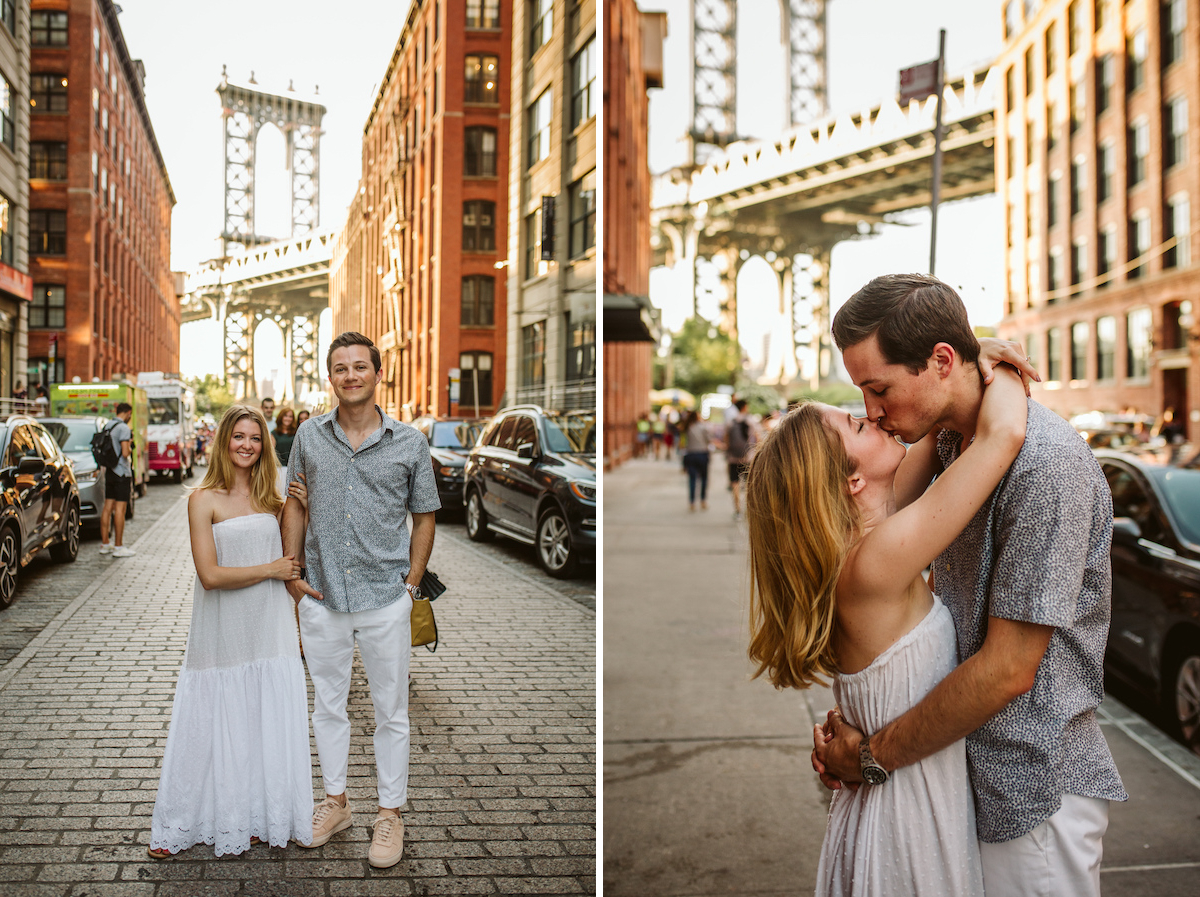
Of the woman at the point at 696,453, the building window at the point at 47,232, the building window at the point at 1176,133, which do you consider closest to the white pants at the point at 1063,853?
the building window at the point at 47,232

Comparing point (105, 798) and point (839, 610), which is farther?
point (105, 798)

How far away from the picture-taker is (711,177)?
7050 cm

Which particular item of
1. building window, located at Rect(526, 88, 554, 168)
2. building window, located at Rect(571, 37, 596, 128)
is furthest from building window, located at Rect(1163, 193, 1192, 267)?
building window, located at Rect(526, 88, 554, 168)

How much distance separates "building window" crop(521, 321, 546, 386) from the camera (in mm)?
3320

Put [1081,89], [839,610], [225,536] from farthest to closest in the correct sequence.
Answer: [1081,89] → [225,536] → [839,610]

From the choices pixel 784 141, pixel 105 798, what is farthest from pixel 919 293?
pixel 784 141

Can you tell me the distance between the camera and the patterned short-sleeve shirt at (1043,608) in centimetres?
160

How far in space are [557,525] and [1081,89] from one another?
3.74 meters

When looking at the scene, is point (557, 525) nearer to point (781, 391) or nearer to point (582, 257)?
point (582, 257)

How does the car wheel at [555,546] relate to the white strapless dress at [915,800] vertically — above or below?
above

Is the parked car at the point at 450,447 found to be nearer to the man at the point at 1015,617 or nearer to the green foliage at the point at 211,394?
the green foliage at the point at 211,394

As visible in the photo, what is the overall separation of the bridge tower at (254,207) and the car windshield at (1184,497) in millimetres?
4607

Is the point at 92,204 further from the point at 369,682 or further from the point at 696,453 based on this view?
the point at 696,453

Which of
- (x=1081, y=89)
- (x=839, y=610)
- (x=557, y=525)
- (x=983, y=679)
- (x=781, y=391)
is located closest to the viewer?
(x=983, y=679)
